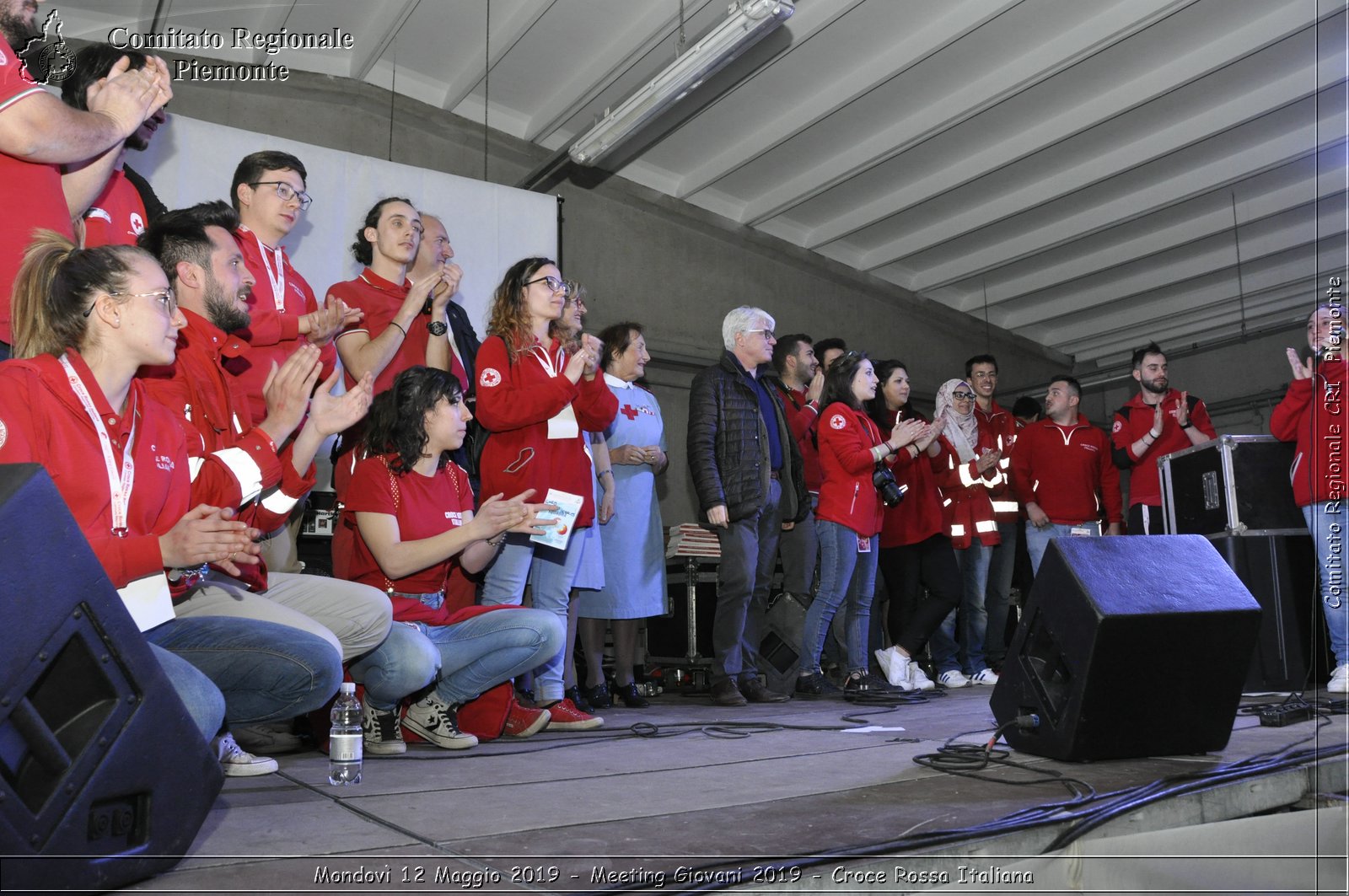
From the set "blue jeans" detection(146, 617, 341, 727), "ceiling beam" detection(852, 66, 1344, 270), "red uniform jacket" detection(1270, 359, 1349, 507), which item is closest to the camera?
"blue jeans" detection(146, 617, 341, 727)

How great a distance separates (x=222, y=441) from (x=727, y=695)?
2.48 meters

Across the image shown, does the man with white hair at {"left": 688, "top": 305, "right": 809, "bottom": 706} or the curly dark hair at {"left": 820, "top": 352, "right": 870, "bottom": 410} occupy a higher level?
the curly dark hair at {"left": 820, "top": 352, "right": 870, "bottom": 410}

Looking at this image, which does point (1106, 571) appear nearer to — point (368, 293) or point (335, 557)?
point (335, 557)

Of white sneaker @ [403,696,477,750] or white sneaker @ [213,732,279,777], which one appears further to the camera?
white sneaker @ [403,696,477,750]

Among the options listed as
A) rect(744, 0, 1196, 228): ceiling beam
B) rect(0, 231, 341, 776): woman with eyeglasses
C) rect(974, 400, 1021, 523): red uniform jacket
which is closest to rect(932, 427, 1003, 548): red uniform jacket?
rect(974, 400, 1021, 523): red uniform jacket

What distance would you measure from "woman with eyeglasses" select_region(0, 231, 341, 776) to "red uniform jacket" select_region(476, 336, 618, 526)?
1.39 metres

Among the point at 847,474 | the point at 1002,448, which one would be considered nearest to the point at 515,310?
the point at 847,474

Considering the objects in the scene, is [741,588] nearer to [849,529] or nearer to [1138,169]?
[849,529]

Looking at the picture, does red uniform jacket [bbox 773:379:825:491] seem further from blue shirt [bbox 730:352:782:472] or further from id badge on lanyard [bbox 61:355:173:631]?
id badge on lanyard [bbox 61:355:173:631]

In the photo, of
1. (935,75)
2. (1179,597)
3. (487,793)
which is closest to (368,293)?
(487,793)

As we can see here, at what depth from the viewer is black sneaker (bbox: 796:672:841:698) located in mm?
4543

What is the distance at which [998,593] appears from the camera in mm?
5480

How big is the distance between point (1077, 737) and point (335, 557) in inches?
80.2

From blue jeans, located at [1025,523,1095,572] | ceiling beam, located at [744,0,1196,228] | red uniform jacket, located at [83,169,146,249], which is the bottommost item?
blue jeans, located at [1025,523,1095,572]
